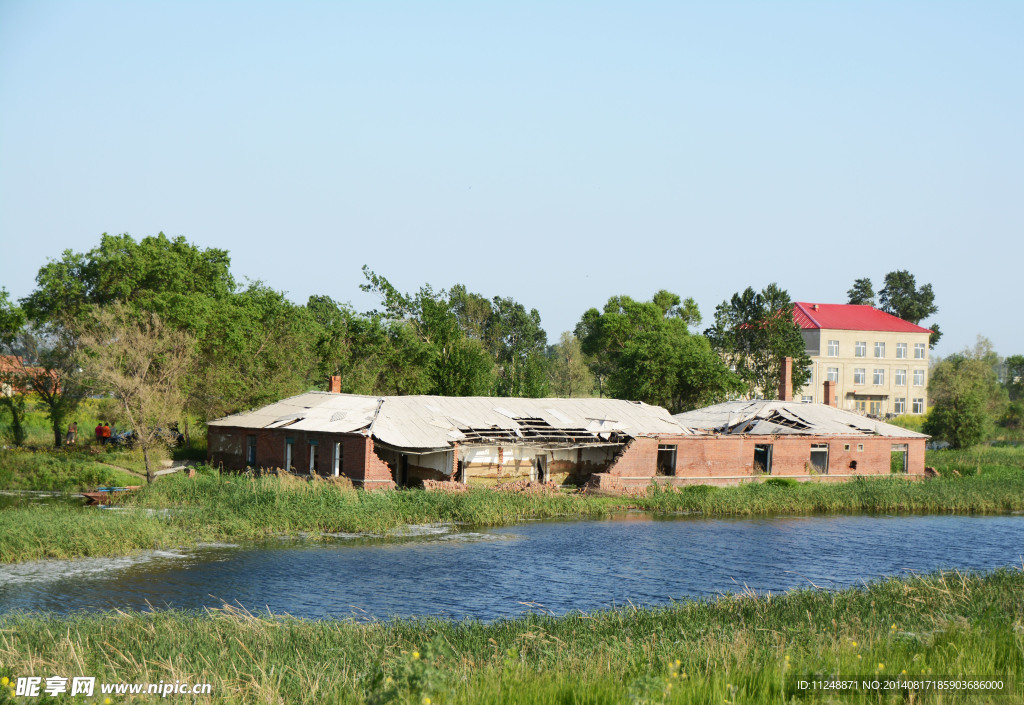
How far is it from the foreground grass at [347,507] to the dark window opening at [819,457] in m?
4.05

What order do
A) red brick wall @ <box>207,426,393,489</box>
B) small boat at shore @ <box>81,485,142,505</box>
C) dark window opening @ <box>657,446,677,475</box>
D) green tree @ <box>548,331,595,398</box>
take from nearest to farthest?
Answer: small boat at shore @ <box>81,485,142,505</box> → red brick wall @ <box>207,426,393,489</box> → dark window opening @ <box>657,446,677,475</box> → green tree @ <box>548,331,595,398</box>

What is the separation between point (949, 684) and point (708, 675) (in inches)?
105

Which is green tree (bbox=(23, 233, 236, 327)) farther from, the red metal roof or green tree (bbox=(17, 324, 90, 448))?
the red metal roof

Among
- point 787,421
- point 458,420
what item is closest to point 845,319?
point 787,421

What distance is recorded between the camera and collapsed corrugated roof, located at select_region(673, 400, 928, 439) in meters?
48.0

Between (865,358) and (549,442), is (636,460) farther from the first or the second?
(865,358)

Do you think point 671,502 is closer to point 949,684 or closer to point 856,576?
point 856,576

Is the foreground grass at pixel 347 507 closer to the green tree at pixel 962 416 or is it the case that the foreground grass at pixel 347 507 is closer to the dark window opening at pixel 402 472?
the dark window opening at pixel 402 472

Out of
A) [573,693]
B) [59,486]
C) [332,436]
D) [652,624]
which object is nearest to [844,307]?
[332,436]

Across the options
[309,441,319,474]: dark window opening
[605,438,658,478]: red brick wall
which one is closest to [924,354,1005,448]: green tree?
[605,438,658,478]: red brick wall

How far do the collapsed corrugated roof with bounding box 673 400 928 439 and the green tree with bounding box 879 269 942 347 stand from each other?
212 ft

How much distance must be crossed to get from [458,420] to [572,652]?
27.2 meters

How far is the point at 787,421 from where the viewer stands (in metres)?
48.8

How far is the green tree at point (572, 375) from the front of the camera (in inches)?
3632
